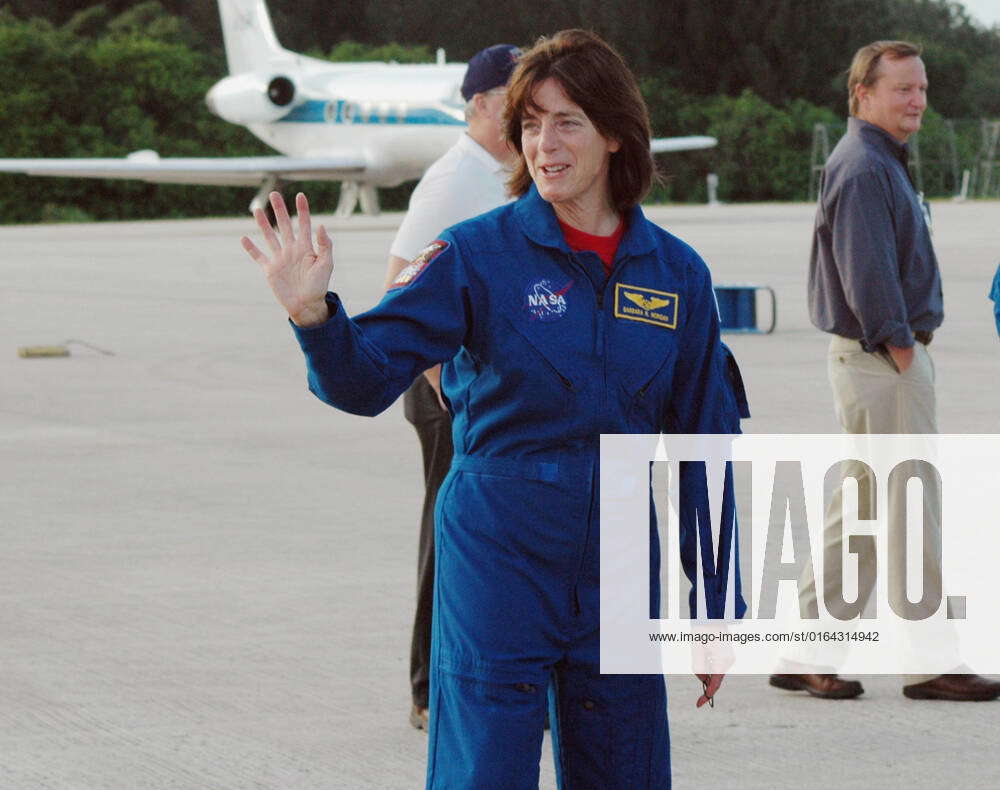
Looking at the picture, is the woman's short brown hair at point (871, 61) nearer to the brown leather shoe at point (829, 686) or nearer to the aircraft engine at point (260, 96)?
the brown leather shoe at point (829, 686)

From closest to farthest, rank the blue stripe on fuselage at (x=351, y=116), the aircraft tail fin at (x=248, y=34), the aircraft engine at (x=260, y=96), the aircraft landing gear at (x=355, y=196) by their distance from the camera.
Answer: the blue stripe on fuselage at (x=351, y=116) < the aircraft engine at (x=260, y=96) < the aircraft landing gear at (x=355, y=196) < the aircraft tail fin at (x=248, y=34)

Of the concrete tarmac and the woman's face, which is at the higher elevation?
the woman's face

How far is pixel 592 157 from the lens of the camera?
3342 mm

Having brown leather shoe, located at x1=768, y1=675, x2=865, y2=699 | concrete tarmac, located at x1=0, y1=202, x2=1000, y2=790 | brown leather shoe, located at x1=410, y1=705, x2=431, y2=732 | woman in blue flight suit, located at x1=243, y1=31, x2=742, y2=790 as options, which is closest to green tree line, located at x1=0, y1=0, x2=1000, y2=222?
concrete tarmac, located at x1=0, y1=202, x2=1000, y2=790

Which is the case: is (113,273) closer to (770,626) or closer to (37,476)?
(37,476)

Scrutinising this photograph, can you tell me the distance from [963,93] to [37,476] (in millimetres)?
73012

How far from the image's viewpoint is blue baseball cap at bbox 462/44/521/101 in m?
5.18

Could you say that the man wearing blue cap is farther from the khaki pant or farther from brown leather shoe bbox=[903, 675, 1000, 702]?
brown leather shoe bbox=[903, 675, 1000, 702]

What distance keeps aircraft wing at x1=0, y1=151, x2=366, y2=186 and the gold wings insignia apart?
41983 millimetres

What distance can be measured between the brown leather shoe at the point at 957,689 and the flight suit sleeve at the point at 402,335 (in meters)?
2.92

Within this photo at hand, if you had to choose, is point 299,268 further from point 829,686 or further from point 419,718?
point 829,686

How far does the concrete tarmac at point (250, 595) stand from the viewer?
511cm

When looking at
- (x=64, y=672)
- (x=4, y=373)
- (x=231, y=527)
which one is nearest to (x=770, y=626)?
(x=64, y=672)

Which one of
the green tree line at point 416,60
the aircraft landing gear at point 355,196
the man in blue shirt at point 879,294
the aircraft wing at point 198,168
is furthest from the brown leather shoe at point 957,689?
the green tree line at point 416,60
